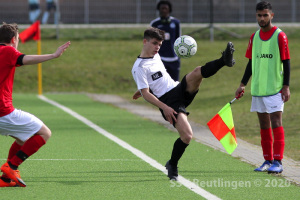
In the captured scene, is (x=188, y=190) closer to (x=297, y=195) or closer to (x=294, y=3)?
(x=297, y=195)

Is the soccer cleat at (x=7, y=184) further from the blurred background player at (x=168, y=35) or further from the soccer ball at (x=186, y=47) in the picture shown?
the blurred background player at (x=168, y=35)

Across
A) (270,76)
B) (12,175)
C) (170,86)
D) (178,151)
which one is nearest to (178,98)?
(170,86)

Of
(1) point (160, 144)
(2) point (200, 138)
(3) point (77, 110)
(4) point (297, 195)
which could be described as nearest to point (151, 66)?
(4) point (297, 195)

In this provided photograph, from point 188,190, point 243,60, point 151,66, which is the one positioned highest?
point 151,66

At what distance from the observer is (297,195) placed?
754 centimetres

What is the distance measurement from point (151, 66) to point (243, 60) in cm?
1948

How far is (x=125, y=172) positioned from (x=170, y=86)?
129 cm

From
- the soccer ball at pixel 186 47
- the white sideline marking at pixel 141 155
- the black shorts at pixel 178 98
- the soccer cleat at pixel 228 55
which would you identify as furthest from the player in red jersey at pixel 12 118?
the soccer ball at pixel 186 47

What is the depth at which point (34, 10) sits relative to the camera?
31.2 metres

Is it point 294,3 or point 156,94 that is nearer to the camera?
point 156,94

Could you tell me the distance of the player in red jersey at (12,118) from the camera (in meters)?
7.62

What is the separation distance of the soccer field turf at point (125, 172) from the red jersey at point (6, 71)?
965 mm

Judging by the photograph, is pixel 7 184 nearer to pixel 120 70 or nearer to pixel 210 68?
pixel 210 68

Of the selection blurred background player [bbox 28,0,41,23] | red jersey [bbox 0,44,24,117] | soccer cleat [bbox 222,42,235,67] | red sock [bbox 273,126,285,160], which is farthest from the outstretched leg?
blurred background player [bbox 28,0,41,23]
